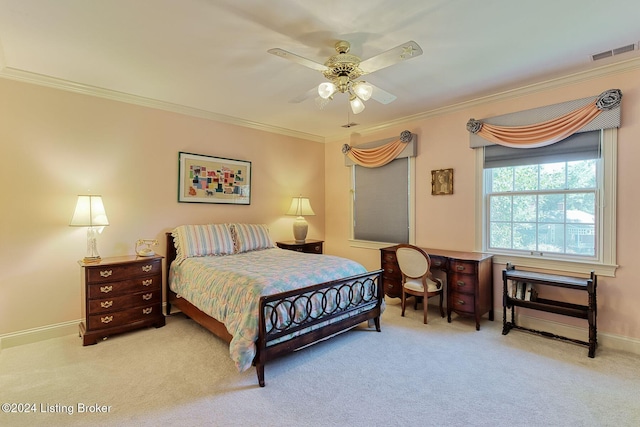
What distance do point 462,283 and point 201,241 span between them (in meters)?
3.14

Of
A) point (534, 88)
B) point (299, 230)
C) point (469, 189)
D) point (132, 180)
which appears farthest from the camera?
point (299, 230)

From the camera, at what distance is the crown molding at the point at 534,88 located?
9.34 feet

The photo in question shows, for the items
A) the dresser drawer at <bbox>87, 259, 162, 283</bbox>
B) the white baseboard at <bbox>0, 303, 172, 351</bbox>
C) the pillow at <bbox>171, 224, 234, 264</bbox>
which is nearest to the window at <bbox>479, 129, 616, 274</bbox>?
the pillow at <bbox>171, 224, 234, 264</bbox>

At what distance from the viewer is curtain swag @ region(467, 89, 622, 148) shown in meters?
2.89

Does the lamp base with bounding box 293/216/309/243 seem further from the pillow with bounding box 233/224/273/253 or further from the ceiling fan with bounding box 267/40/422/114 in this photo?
the ceiling fan with bounding box 267/40/422/114

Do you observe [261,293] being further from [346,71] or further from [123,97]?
[123,97]

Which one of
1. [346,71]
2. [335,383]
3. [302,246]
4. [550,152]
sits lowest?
[335,383]

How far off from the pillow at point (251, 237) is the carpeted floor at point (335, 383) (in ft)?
4.24

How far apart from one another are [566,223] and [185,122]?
4.67 metres

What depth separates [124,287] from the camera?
3.25 m

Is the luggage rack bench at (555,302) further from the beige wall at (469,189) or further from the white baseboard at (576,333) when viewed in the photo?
the beige wall at (469,189)

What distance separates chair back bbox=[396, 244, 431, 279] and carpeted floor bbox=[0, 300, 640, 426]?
71 centimetres

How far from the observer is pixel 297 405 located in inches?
83.4

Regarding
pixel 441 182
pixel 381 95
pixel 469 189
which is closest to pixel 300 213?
pixel 441 182
